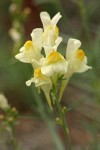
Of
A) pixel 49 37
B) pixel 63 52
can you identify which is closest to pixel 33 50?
pixel 49 37

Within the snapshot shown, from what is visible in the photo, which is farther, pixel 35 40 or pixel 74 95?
pixel 74 95

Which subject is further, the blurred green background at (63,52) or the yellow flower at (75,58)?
the blurred green background at (63,52)

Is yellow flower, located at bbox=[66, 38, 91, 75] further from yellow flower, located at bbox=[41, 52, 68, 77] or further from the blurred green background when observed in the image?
the blurred green background

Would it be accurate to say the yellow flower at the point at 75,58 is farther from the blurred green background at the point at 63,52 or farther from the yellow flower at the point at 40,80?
the blurred green background at the point at 63,52

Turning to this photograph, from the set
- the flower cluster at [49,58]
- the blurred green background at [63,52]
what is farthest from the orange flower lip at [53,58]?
the blurred green background at [63,52]

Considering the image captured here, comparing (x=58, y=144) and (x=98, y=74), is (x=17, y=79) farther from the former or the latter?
(x=58, y=144)

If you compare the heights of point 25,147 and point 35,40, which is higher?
point 35,40

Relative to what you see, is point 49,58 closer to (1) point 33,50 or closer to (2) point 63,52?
(1) point 33,50

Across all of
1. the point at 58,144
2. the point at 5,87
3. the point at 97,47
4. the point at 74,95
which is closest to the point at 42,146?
the point at 74,95
